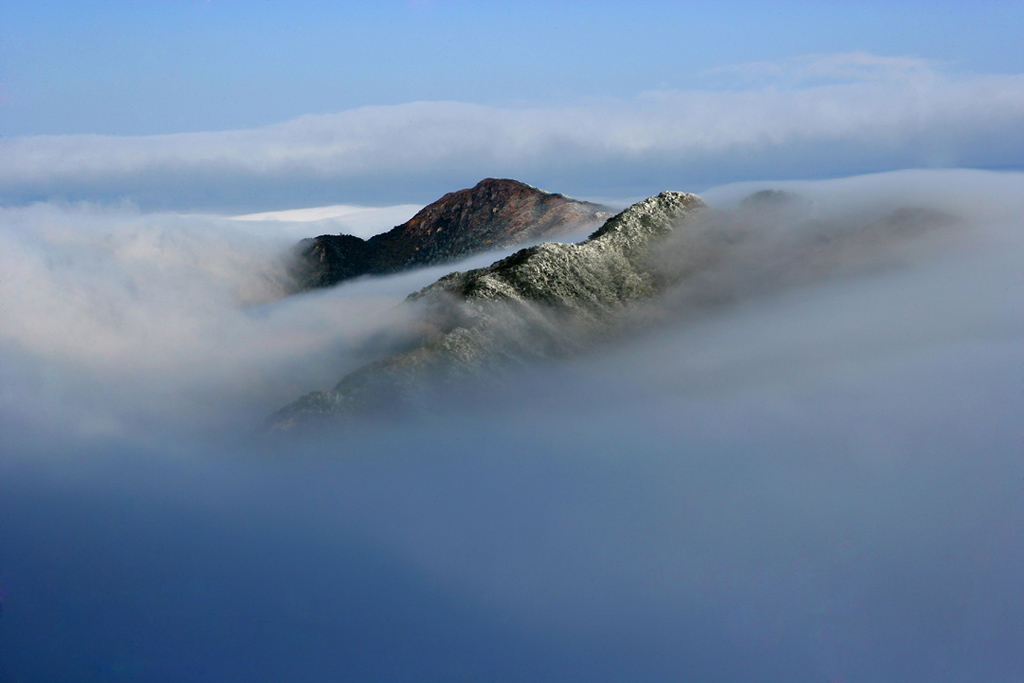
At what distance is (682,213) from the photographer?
209 feet

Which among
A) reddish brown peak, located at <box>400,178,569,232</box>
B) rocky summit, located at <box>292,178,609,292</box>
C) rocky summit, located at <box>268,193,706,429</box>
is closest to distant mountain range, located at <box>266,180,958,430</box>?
rocky summit, located at <box>268,193,706,429</box>

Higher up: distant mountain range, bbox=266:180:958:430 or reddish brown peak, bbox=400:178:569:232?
reddish brown peak, bbox=400:178:569:232

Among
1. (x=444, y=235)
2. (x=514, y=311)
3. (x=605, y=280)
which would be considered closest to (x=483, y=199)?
(x=444, y=235)

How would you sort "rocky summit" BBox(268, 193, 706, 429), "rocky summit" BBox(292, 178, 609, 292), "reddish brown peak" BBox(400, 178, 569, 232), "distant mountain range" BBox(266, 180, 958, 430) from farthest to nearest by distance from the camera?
"reddish brown peak" BBox(400, 178, 569, 232) → "rocky summit" BBox(292, 178, 609, 292) → "distant mountain range" BBox(266, 180, 958, 430) → "rocky summit" BBox(268, 193, 706, 429)

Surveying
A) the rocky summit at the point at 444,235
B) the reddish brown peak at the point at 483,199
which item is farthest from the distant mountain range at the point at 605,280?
the reddish brown peak at the point at 483,199

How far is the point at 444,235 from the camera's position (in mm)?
127625

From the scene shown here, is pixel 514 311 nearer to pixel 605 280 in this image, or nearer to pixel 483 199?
pixel 605 280

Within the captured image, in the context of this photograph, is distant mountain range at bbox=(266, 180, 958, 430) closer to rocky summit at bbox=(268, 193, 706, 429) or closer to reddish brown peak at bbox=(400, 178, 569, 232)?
rocky summit at bbox=(268, 193, 706, 429)

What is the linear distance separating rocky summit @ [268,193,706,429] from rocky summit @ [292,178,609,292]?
54.6 meters

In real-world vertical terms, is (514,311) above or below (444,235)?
below

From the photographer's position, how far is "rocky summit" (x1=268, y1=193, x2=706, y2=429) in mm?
46750

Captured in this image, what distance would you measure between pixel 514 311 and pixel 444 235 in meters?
78.0

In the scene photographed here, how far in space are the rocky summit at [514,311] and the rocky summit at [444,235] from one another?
54.6 m

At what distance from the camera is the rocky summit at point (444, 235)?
118 metres
